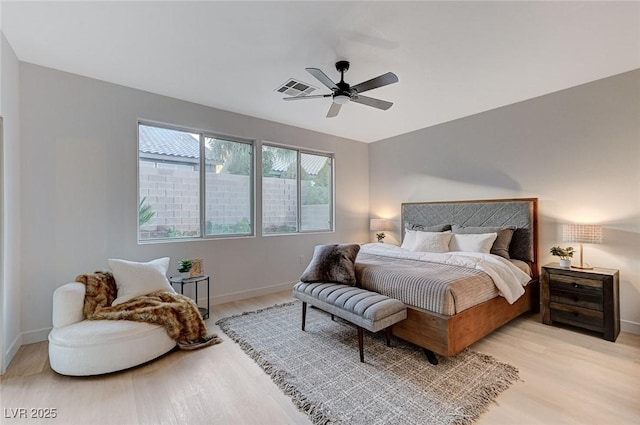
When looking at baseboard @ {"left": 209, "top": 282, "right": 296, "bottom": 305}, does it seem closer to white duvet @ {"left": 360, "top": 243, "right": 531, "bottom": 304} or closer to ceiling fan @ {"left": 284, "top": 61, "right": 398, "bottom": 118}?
white duvet @ {"left": 360, "top": 243, "right": 531, "bottom": 304}

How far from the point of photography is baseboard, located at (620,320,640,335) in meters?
2.88

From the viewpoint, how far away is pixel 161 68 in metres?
2.84

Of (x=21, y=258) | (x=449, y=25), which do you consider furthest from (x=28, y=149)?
(x=449, y=25)

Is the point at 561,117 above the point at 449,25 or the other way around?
the other way around

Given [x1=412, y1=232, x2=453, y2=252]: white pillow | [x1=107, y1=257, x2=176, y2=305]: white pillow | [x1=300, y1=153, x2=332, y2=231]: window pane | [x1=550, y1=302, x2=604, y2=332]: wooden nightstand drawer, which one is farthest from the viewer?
[x1=300, y1=153, x2=332, y2=231]: window pane

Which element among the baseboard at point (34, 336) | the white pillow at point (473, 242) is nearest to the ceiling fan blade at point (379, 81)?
the white pillow at point (473, 242)

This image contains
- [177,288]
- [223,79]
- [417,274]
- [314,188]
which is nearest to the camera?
[417,274]

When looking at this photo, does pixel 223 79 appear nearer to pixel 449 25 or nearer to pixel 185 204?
pixel 185 204

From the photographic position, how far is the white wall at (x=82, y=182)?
275 centimetres

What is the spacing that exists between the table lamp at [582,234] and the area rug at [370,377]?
1741 millimetres

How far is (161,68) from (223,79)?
0.59 metres

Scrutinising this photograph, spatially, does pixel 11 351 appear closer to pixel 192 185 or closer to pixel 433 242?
pixel 192 185

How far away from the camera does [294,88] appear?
317 cm

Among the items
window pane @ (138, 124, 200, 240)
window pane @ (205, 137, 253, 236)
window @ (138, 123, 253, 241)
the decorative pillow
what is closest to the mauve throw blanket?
the decorative pillow
